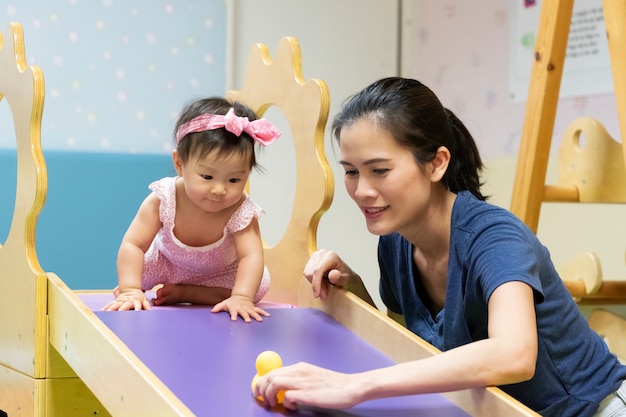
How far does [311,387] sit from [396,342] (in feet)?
1.07

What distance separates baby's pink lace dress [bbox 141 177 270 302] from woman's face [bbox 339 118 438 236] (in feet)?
1.39

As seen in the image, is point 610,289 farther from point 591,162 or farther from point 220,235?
point 220,235

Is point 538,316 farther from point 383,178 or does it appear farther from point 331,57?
point 331,57

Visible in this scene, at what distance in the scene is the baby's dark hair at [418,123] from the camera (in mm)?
1158

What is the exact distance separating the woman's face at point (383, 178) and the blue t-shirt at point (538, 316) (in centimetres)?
6

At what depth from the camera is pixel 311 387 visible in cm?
90

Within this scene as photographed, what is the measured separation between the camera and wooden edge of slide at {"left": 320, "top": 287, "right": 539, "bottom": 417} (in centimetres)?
93

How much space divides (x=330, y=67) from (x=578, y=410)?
2.03 meters

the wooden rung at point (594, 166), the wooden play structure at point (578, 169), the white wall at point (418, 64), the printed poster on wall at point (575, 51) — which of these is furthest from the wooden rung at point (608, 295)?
the printed poster on wall at point (575, 51)

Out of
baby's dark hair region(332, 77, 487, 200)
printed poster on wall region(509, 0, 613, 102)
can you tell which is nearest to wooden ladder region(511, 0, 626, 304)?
printed poster on wall region(509, 0, 613, 102)

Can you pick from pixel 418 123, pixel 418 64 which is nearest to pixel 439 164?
pixel 418 123

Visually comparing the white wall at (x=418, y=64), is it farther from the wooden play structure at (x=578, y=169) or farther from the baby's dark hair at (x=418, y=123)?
the baby's dark hair at (x=418, y=123)

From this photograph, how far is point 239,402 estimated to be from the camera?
0.93 meters

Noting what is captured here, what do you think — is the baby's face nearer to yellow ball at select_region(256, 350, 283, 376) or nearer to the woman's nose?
the woman's nose
